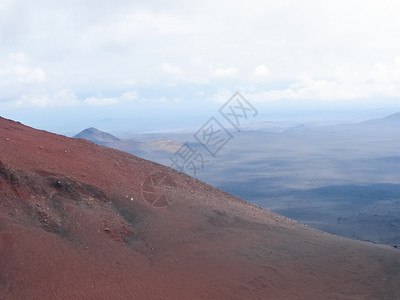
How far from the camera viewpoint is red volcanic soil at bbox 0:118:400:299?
10320 millimetres

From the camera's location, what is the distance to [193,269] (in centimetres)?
1211

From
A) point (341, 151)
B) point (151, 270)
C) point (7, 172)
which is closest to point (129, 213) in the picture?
point (151, 270)

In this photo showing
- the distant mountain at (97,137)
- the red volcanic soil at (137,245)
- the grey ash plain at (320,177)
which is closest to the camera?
the red volcanic soil at (137,245)

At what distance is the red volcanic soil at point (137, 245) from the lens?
10.3 metres

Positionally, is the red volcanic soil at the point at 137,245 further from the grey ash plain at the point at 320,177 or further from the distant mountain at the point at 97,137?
the distant mountain at the point at 97,137

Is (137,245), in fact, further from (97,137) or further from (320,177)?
(97,137)

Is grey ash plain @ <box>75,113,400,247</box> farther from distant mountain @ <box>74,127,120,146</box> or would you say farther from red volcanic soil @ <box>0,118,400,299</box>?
red volcanic soil @ <box>0,118,400,299</box>

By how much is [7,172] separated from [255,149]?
10010 centimetres

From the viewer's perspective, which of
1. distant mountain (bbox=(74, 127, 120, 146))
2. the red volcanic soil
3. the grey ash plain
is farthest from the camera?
distant mountain (bbox=(74, 127, 120, 146))

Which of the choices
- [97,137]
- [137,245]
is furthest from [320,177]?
[97,137]

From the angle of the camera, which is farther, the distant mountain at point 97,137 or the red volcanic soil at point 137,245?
the distant mountain at point 97,137

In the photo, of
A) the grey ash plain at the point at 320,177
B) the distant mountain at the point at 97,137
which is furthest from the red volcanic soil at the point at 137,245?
the distant mountain at the point at 97,137

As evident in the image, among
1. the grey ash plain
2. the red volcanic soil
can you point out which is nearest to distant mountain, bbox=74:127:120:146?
the grey ash plain

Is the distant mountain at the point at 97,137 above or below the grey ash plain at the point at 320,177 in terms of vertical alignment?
above
